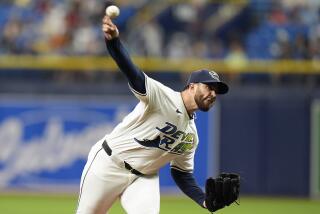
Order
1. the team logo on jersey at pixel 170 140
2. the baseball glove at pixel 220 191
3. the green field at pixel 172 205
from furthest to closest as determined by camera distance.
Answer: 1. the green field at pixel 172 205
2. the baseball glove at pixel 220 191
3. the team logo on jersey at pixel 170 140

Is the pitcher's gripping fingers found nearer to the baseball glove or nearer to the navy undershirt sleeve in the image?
the baseball glove

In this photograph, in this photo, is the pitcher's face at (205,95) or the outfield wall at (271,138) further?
the outfield wall at (271,138)

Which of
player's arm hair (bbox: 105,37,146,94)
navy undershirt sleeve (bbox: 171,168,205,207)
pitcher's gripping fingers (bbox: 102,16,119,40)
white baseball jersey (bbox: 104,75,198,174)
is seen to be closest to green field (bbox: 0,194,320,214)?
navy undershirt sleeve (bbox: 171,168,205,207)

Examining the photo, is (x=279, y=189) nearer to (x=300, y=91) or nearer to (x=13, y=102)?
(x=300, y=91)

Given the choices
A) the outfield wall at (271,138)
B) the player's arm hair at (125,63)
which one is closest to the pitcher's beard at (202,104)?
the player's arm hair at (125,63)

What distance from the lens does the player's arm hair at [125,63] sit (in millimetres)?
5715

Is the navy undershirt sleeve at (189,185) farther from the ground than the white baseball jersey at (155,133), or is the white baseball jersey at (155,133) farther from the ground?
the white baseball jersey at (155,133)

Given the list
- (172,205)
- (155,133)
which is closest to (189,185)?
(155,133)

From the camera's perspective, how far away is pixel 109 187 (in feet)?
21.3

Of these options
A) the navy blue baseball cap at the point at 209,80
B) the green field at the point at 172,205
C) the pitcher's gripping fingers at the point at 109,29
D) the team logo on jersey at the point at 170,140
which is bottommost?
the green field at the point at 172,205

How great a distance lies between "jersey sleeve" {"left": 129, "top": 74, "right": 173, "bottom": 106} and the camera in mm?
6055

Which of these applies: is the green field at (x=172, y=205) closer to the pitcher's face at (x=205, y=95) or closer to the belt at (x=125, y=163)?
the belt at (x=125, y=163)

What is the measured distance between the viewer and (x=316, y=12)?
1658 centimetres

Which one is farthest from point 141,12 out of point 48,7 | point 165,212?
point 165,212
